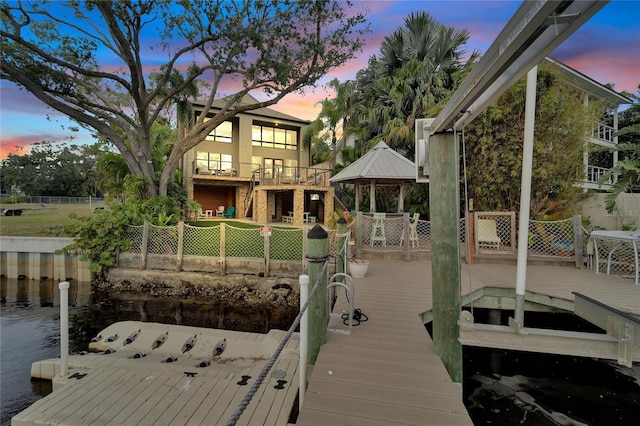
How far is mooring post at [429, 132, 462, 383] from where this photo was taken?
3131 millimetres

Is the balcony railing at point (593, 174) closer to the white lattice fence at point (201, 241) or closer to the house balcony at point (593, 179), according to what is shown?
the house balcony at point (593, 179)

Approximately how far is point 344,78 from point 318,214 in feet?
31.2

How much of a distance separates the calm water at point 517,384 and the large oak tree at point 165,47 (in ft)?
28.6

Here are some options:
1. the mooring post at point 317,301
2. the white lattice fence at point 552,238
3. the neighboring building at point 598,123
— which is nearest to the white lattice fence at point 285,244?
the mooring post at point 317,301

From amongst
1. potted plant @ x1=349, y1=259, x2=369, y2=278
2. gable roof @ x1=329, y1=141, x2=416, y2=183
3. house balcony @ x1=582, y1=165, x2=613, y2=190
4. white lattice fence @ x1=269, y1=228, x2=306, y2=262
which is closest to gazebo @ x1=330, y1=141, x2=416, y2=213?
gable roof @ x1=329, y1=141, x2=416, y2=183

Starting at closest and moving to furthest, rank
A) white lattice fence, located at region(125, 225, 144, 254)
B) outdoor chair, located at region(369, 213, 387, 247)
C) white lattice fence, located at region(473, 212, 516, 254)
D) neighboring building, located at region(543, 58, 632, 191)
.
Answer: white lattice fence, located at region(473, 212, 516, 254)
outdoor chair, located at region(369, 213, 387, 247)
white lattice fence, located at region(125, 225, 144, 254)
neighboring building, located at region(543, 58, 632, 191)

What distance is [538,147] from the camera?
9547mm

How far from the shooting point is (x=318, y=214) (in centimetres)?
2167

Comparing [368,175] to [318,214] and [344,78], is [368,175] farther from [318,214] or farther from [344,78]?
[344,78]

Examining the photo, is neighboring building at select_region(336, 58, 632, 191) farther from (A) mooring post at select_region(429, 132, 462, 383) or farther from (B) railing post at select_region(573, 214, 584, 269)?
(A) mooring post at select_region(429, 132, 462, 383)

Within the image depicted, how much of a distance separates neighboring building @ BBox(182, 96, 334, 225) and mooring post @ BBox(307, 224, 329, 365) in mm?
14218

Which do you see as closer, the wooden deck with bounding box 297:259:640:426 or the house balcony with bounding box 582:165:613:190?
the wooden deck with bounding box 297:259:640:426

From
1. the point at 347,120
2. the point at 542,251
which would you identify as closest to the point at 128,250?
the point at 542,251

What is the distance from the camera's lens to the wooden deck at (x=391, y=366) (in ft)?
7.59
